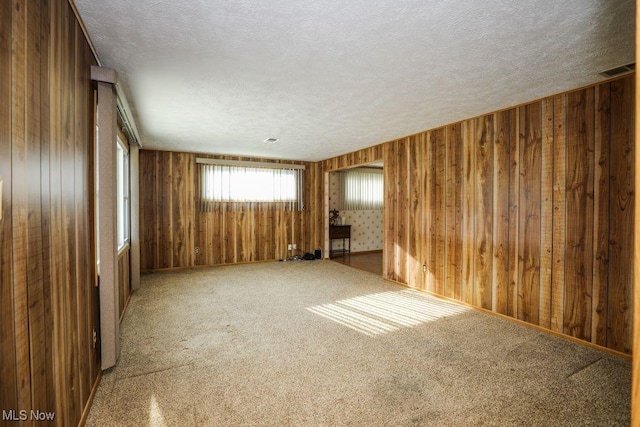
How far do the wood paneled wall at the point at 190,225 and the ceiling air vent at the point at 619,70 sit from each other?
5.70 metres

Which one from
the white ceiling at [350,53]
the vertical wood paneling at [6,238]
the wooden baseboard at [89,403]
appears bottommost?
the wooden baseboard at [89,403]

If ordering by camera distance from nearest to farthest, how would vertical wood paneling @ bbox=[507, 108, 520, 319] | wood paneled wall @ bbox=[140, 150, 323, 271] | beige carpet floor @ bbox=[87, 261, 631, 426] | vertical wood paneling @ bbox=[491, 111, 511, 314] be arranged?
beige carpet floor @ bbox=[87, 261, 631, 426] < vertical wood paneling @ bbox=[507, 108, 520, 319] < vertical wood paneling @ bbox=[491, 111, 511, 314] < wood paneled wall @ bbox=[140, 150, 323, 271]

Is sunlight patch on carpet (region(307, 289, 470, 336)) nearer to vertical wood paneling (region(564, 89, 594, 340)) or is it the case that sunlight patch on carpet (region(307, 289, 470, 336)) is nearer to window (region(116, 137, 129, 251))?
vertical wood paneling (region(564, 89, 594, 340))

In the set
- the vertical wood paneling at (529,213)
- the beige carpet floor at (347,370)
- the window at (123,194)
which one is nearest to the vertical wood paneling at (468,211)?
the beige carpet floor at (347,370)

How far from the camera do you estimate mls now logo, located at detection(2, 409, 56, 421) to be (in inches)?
38.1

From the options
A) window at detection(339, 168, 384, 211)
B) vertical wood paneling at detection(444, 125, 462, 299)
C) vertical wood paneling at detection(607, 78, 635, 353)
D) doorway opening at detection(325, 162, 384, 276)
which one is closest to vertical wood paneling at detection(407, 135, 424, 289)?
vertical wood paneling at detection(444, 125, 462, 299)

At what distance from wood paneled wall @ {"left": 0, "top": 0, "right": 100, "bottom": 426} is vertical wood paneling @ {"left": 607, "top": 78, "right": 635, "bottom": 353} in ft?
12.8

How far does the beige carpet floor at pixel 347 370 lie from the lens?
1.84 meters

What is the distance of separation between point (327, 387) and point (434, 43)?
8.16 feet

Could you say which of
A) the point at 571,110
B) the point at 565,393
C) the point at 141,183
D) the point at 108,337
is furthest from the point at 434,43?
the point at 141,183

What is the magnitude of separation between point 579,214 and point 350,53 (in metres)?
2.59

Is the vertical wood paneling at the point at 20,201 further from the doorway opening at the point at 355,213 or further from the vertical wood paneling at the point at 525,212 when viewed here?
the doorway opening at the point at 355,213

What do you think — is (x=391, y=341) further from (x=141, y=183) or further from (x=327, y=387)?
(x=141, y=183)

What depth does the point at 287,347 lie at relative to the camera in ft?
8.87
